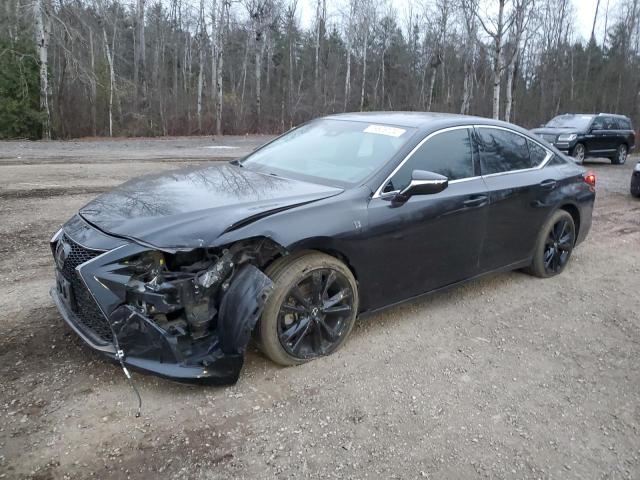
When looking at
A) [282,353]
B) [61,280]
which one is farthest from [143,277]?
[282,353]

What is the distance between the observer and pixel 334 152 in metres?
4.25

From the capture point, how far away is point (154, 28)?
151 feet

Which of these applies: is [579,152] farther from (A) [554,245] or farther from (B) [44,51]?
(B) [44,51]

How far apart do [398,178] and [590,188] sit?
306cm

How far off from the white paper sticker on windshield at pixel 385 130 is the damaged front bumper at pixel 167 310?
1.68 meters

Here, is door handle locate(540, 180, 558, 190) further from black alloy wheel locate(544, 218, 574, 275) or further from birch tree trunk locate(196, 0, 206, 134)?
birch tree trunk locate(196, 0, 206, 134)

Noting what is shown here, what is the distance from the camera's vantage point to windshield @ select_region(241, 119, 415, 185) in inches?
155

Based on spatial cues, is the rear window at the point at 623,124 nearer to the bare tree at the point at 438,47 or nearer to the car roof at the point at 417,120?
the car roof at the point at 417,120

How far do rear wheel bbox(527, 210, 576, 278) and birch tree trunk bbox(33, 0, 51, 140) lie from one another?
21.2 meters

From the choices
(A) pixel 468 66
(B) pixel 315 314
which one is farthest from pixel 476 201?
(A) pixel 468 66

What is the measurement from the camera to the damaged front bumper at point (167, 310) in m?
2.86

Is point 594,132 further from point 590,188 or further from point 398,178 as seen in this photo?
point 398,178

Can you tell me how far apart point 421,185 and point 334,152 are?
853mm

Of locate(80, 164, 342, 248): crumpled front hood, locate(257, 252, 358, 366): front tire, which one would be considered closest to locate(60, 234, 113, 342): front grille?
locate(80, 164, 342, 248): crumpled front hood
